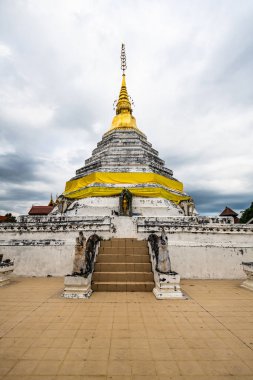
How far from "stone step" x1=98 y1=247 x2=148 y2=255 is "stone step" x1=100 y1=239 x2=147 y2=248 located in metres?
A: 0.27

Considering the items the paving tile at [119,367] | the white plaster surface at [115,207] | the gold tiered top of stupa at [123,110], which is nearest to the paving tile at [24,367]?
the paving tile at [119,367]

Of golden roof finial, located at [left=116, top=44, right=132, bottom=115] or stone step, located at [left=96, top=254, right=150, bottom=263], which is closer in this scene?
stone step, located at [left=96, top=254, right=150, bottom=263]

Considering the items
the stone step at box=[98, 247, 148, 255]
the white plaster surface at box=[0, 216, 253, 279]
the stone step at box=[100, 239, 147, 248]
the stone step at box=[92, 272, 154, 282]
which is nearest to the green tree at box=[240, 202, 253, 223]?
the white plaster surface at box=[0, 216, 253, 279]

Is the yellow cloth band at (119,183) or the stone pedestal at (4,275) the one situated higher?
the yellow cloth band at (119,183)

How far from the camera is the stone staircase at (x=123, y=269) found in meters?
7.76

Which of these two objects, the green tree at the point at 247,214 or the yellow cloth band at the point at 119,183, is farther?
the green tree at the point at 247,214

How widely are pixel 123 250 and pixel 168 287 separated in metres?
3.01

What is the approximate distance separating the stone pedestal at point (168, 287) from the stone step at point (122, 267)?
1246 millimetres

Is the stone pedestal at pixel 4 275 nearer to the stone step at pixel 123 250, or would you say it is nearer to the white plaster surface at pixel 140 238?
the white plaster surface at pixel 140 238

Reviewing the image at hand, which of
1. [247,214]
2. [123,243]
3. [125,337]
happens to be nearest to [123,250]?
[123,243]

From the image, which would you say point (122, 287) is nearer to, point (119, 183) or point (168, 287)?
point (168, 287)

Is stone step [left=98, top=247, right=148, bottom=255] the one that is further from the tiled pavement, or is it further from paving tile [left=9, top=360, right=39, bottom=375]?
paving tile [left=9, top=360, right=39, bottom=375]

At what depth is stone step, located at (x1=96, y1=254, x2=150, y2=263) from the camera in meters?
9.04

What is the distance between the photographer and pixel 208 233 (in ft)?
35.1
